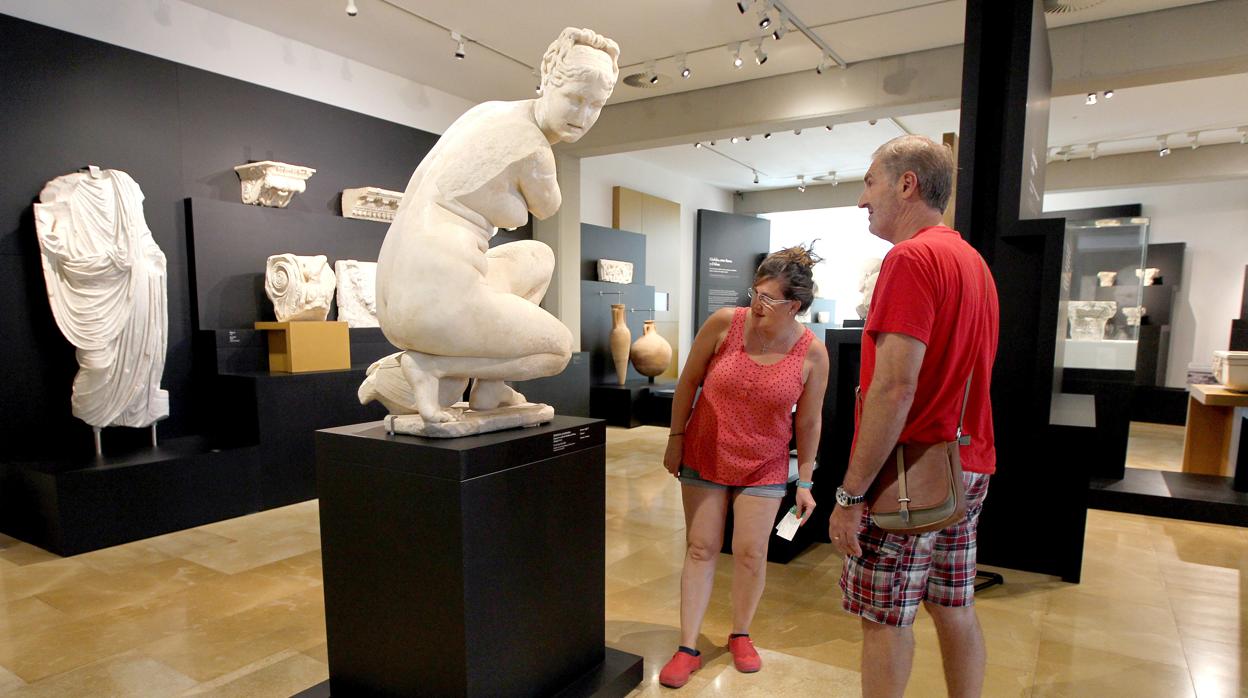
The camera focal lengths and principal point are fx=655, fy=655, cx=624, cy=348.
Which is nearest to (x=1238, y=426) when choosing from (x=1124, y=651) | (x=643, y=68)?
(x=1124, y=651)

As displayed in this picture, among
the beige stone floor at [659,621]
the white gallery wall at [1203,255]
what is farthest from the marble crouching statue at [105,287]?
the white gallery wall at [1203,255]

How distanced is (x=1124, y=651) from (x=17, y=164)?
5887 mm

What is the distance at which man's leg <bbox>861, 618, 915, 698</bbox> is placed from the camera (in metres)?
1.55

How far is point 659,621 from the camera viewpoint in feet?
8.93

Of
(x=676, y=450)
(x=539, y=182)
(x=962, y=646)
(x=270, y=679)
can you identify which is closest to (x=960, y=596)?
(x=962, y=646)

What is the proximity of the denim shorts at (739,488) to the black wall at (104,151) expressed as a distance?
12.6 ft

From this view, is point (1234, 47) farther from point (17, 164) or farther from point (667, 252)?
point (17, 164)

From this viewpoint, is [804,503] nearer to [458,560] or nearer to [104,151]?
[458,560]

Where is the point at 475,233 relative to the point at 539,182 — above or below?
below

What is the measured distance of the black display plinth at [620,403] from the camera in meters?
7.36

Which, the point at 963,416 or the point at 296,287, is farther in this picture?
the point at 296,287

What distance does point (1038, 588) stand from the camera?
10.1 ft

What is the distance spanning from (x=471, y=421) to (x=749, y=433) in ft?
2.95

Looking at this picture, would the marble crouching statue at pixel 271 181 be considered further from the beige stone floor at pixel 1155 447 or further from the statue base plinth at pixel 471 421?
the beige stone floor at pixel 1155 447
